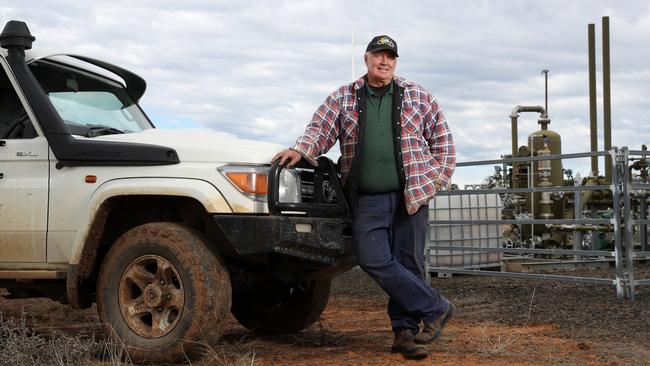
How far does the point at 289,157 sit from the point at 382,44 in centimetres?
96

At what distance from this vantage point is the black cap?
204 inches

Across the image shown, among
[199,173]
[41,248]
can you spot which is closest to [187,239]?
[199,173]

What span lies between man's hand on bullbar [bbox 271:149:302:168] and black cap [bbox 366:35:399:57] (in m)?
0.87

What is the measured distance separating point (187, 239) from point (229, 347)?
92cm

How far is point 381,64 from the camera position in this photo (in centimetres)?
520

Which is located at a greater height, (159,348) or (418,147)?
(418,147)

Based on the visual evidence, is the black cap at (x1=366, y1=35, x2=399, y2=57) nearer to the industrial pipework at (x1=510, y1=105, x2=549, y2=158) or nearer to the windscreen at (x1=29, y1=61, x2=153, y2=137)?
the windscreen at (x1=29, y1=61, x2=153, y2=137)

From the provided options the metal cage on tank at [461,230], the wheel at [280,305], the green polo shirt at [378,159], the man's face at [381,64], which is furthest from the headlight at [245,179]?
→ the metal cage on tank at [461,230]

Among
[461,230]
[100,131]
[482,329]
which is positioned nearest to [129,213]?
[100,131]

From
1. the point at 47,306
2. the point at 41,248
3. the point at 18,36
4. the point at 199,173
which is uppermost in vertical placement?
the point at 18,36

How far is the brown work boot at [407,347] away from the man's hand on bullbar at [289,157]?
1.29 m

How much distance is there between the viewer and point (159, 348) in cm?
476

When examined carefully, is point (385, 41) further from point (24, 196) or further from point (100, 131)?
point (24, 196)

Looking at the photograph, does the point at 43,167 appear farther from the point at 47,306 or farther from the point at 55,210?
the point at 47,306
